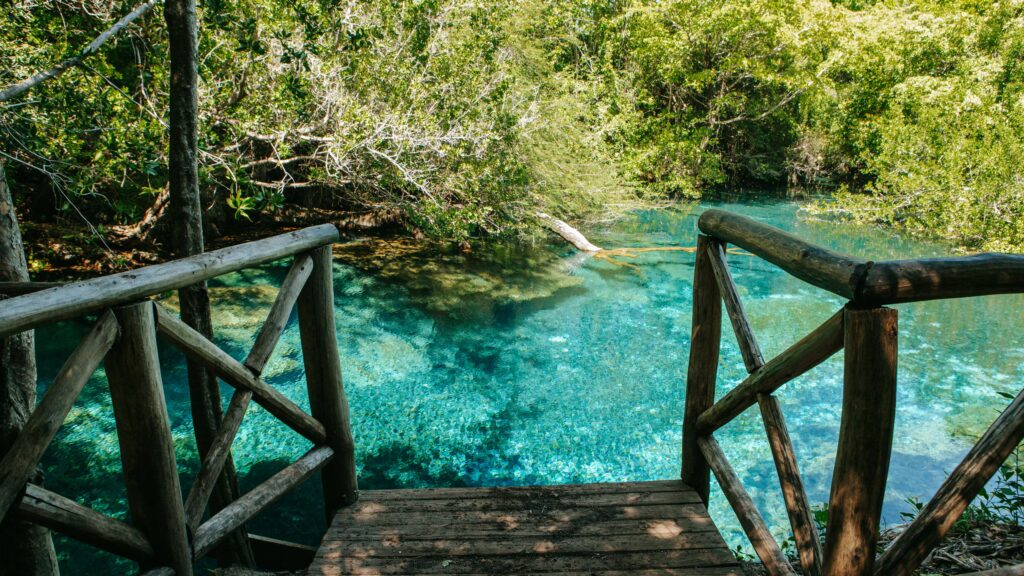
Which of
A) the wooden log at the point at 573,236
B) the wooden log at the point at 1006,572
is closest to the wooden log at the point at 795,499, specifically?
the wooden log at the point at 1006,572

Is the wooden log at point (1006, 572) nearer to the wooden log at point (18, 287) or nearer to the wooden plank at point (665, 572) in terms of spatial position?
the wooden plank at point (665, 572)

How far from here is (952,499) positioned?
1.70 meters

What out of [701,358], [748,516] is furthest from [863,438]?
[701,358]

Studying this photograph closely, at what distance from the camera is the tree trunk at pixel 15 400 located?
8.13 ft

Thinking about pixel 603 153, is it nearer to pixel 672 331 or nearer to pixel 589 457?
pixel 672 331

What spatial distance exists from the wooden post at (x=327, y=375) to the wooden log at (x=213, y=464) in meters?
0.48

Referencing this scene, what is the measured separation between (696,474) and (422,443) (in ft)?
13.9

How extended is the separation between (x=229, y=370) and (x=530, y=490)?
1.62 metres

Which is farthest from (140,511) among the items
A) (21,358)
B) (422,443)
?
(422,443)

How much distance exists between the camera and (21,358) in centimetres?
268

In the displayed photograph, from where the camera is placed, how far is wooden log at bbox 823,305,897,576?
5.34 feet

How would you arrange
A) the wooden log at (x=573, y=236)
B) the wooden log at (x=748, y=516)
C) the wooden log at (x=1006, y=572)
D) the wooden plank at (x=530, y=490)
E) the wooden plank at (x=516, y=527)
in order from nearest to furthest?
the wooden log at (x=1006, y=572), the wooden log at (x=748, y=516), the wooden plank at (x=516, y=527), the wooden plank at (x=530, y=490), the wooden log at (x=573, y=236)

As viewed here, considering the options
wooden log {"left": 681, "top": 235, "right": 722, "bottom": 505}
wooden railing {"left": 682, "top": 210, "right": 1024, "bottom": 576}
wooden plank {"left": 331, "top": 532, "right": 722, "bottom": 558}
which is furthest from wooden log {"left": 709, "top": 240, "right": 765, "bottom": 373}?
wooden plank {"left": 331, "top": 532, "right": 722, "bottom": 558}

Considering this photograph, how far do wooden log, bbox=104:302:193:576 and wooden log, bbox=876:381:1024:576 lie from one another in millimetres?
2243
